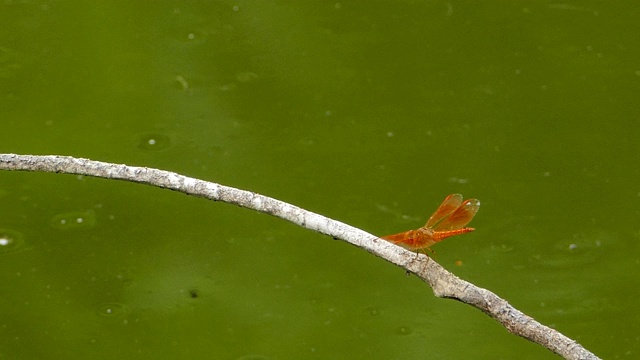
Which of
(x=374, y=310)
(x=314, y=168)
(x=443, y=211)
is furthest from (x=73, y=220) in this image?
(x=443, y=211)

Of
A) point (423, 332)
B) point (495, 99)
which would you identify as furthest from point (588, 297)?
point (495, 99)

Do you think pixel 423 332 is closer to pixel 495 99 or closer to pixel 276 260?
pixel 276 260

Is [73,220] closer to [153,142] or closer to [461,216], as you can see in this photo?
[153,142]

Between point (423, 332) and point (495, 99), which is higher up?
point (495, 99)

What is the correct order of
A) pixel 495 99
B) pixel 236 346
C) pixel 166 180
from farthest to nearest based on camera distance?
1. pixel 495 99
2. pixel 236 346
3. pixel 166 180

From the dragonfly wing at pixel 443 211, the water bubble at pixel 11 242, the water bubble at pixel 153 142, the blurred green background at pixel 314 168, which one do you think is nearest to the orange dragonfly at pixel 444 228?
the dragonfly wing at pixel 443 211

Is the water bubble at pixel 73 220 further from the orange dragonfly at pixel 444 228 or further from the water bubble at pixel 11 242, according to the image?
the orange dragonfly at pixel 444 228
